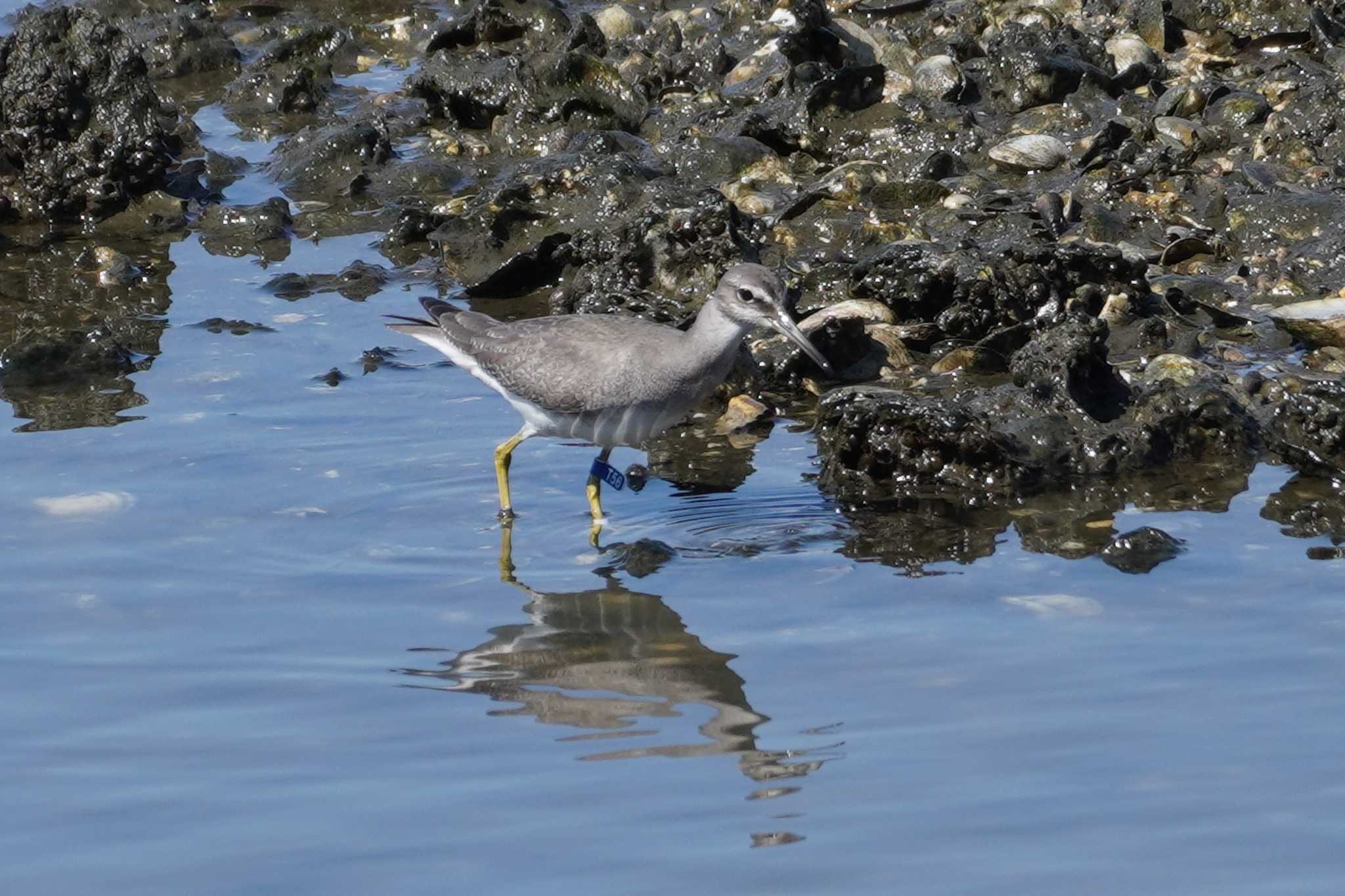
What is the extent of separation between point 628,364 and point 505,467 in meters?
0.84

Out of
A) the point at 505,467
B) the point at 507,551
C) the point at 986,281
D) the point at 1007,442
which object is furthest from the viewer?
the point at 986,281

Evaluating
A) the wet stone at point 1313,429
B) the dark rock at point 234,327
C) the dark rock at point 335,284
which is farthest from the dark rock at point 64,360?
the wet stone at point 1313,429

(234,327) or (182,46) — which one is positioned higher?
(182,46)

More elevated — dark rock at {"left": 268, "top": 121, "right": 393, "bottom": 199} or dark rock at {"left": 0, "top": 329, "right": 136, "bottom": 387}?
dark rock at {"left": 268, "top": 121, "right": 393, "bottom": 199}

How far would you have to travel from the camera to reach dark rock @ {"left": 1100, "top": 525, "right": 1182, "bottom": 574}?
703 centimetres

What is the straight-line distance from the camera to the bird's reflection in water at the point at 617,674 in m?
5.83

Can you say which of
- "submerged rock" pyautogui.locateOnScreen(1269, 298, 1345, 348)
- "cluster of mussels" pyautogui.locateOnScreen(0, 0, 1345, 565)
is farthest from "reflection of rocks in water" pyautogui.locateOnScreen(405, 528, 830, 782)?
"submerged rock" pyautogui.locateOnScreen(1269, 298, 1345, 348)

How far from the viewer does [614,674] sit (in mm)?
6684

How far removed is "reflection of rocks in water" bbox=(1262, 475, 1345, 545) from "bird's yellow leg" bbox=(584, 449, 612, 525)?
306 centimetres

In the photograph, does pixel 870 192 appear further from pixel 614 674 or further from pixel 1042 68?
pixel 614 674

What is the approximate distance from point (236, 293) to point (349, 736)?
233 inches

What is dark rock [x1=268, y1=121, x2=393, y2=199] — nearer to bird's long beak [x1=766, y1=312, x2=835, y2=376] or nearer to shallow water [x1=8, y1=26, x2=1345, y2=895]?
shallow water [x1=8, y1=26, x2=1345, y2=895]

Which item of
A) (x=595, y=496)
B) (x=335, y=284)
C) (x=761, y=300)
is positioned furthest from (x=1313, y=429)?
(x=335, y=284)

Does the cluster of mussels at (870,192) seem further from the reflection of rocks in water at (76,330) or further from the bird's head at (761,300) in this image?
the bird's head at (761,300)
